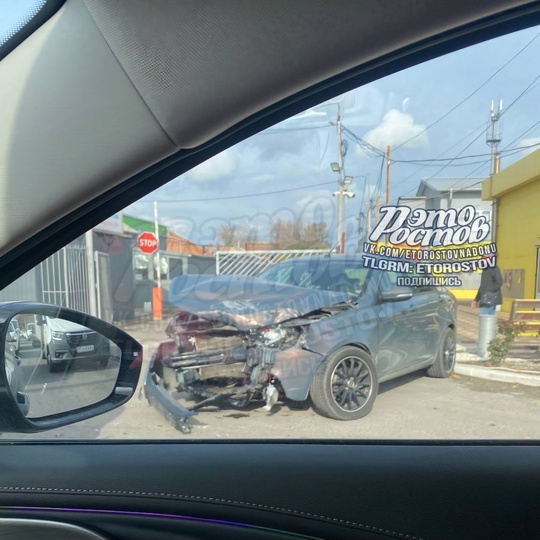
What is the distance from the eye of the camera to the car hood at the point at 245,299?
A: 235cm

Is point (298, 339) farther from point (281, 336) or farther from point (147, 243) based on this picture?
point (147, 243)

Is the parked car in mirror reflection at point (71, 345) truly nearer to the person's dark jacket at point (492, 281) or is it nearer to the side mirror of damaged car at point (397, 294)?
the side mirror of damaged car at point (397, 294)

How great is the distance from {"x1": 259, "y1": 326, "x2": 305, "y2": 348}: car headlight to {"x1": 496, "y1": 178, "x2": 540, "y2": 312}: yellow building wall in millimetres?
1153

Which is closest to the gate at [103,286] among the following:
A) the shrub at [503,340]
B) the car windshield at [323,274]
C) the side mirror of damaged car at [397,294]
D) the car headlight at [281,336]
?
the car windshield at [323,274]

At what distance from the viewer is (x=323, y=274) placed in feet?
7.94

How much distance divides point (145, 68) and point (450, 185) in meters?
1.26

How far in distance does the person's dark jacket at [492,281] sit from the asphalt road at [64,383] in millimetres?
1519

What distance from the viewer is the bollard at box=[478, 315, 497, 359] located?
6.78 feet

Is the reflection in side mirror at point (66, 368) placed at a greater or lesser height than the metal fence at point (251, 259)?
lesser

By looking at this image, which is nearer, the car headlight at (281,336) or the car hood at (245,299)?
the car hood at (245,299)

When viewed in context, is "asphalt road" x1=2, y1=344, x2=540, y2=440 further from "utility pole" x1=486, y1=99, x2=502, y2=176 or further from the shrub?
"utility pole" x1=486, y1=99, x2=502, y2=176

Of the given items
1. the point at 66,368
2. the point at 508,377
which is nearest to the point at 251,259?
the point at 66,368

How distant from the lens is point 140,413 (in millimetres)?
2113

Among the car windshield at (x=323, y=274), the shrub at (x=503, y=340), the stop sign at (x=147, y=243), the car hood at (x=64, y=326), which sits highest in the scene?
the stop sign at (x=147, y=243)
